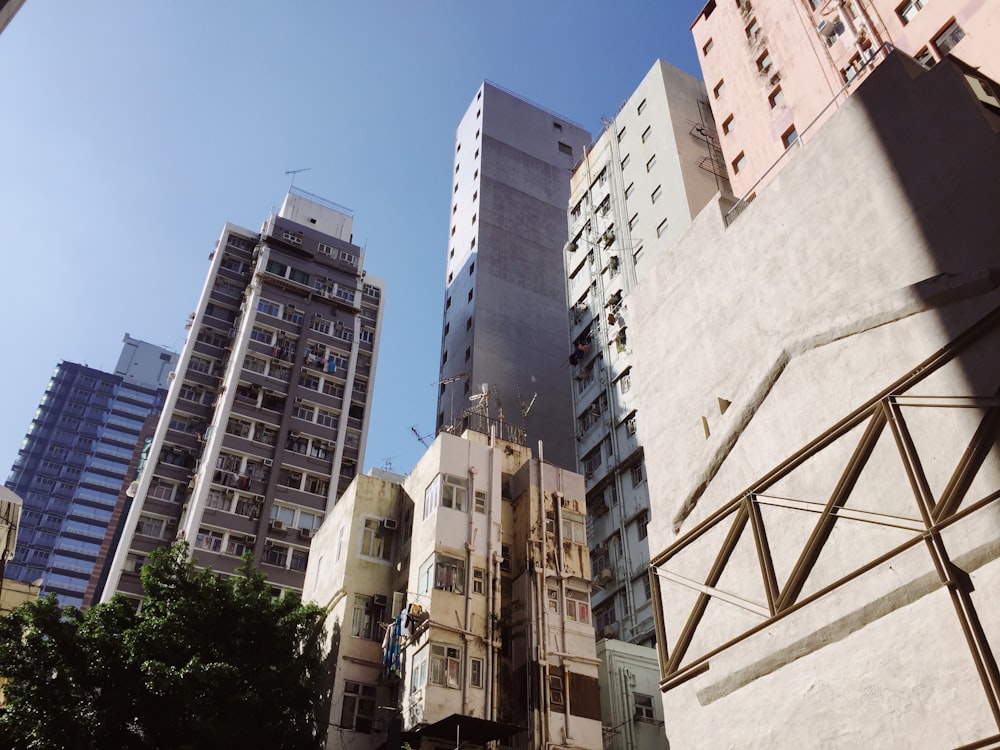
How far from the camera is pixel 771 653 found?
8.37 m

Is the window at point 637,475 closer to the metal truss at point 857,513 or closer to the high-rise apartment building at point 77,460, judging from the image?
the metal truss at point 857,513

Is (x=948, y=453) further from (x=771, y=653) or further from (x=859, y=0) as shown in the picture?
(x=859, y=0)

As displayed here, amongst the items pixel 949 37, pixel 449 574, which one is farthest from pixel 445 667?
pixel 949 37

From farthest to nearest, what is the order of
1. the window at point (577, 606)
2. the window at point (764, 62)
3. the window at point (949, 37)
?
the window at point (764, 62) → the window at point (949, 37) → the window at point (577, 606)

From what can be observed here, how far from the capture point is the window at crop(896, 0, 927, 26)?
28556 millimetres

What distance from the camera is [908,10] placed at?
29047 mm

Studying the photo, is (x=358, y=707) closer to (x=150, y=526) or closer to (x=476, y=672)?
(x=476, y=672)

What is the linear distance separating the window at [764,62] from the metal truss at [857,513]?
106 feet

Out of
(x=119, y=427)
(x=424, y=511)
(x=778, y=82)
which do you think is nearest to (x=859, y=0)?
(x=778, y=82)

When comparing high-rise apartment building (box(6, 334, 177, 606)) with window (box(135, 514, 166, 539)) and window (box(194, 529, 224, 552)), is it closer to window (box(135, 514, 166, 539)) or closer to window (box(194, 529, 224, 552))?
window (box(135, 514, 166, 539))

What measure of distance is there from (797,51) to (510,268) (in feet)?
88.9

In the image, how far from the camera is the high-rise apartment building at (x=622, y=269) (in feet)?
120

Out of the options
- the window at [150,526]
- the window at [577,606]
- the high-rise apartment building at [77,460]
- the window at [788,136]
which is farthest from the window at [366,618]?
the high-rise apartment building at [77,460]

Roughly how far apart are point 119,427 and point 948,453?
428ft
